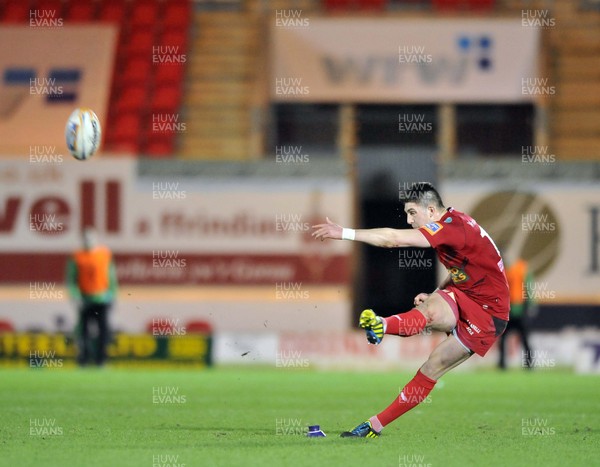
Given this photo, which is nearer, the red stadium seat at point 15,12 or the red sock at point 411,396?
the red sock at point 411,396

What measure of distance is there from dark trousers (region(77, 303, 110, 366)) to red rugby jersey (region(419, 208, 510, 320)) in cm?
961

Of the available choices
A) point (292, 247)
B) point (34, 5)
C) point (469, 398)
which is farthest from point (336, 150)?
point (469, 398)

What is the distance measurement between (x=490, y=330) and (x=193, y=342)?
1079 centimetres

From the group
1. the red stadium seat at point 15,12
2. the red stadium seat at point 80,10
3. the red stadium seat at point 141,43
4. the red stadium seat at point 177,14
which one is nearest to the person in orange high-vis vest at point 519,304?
the red stadium seat at point 177,14

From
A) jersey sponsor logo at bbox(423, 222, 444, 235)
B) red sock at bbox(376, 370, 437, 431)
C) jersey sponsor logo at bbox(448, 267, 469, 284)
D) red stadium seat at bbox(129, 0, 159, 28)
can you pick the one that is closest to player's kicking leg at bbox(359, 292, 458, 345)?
jersey sponsor logo at bbox(448, 267, 469, 284)

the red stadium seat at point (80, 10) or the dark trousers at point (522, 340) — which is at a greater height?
the red stadium seat at point (80, 10)

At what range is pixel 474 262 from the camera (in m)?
9.10

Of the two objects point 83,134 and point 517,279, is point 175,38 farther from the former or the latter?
point 83,134

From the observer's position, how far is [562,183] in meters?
20.6

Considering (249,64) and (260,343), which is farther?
(249,64)

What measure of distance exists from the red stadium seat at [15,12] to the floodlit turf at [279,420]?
348 inches

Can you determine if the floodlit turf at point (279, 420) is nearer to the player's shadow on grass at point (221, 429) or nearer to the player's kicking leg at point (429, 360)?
the player's shadow on grass at point (221, 429)

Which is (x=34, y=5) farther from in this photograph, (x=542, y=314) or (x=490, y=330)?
(x=490, y=330)

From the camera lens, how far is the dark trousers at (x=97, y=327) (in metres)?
18.0
